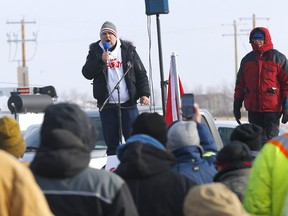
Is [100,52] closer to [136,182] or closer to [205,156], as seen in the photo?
[205,156]

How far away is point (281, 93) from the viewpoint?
9.73m

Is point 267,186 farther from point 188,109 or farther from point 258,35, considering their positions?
point 258,35

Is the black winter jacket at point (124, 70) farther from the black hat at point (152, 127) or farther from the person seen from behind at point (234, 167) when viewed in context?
the person seen from behind at point (234, 167)

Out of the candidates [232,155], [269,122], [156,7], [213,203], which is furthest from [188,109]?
[156,7]

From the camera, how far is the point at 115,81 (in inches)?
391

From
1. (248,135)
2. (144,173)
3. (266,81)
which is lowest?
(144,173)

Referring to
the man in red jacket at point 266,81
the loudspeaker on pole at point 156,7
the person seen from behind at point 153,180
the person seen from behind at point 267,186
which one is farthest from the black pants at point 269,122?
the person seen from behind at point 153,180

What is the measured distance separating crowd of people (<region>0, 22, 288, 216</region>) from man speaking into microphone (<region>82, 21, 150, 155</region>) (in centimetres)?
327

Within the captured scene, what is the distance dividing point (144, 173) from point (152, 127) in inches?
21.3

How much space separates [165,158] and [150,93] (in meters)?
4.83

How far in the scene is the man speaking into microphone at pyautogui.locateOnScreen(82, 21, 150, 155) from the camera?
32.0ft

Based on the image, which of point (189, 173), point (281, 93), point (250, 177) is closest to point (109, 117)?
point (281, 93)

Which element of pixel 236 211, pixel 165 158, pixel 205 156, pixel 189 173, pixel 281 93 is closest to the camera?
pixel 236 211

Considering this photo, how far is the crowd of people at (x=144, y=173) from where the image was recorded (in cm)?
431
